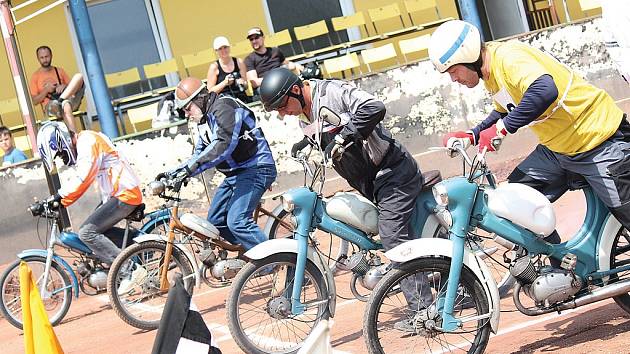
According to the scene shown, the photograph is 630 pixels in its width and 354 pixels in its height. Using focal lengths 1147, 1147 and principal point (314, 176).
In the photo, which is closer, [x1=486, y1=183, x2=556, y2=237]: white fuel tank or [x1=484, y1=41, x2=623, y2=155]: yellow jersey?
[x1=484, y1=41, x2=623, y2=155]: yellow jersey

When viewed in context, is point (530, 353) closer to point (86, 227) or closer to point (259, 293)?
point (259, 293)

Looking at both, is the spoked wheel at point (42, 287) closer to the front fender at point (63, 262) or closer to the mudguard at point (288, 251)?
the front fender at point (63, 262)

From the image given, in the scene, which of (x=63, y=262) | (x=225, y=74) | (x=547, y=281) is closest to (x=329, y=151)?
(x=547, y=281)

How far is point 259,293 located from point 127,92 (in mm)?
11468

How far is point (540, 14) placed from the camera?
67.3 feet

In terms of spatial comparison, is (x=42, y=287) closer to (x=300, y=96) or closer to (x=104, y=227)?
(x=104, y=227)

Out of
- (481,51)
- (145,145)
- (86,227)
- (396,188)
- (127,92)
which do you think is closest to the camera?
(481,51)

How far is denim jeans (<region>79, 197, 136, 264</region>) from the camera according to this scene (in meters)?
10.3

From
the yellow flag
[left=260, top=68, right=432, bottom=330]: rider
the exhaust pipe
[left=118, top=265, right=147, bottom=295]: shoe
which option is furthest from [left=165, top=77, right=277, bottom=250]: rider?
the yellow flag

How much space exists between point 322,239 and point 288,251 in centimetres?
130

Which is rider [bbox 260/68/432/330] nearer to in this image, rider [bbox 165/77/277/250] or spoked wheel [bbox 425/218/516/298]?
spoked wheel [bbox 425/218/516/298]

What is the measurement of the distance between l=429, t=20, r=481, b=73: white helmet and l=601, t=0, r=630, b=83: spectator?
3.85ft

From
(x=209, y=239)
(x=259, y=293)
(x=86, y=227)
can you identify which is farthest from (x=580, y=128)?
(x=86, y=227)

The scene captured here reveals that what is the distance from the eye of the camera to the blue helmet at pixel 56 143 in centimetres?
1034
